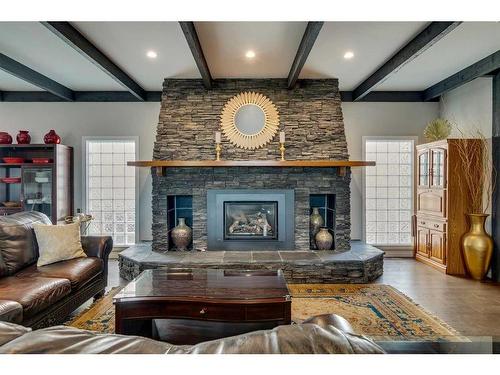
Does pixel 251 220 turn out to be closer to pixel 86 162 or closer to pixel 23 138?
pixel 86 162

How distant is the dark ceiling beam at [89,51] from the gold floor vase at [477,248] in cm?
Result: 517

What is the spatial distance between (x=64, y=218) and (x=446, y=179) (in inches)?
236

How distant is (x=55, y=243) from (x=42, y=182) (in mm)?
2591

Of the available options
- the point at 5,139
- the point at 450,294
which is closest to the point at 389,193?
the point at 450,294

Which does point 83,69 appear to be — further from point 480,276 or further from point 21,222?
point 480,276

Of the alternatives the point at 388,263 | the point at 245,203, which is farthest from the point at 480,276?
the point at 245,203

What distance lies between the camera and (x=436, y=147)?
494 cm

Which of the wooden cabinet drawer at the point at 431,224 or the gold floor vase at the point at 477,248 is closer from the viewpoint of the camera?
the gold floor vase at the point at 477,248

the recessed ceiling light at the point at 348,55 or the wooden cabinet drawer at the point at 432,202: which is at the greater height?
the recessed ceiling light at the point at 348,55

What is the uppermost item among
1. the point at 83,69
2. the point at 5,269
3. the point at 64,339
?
the point at 83,69

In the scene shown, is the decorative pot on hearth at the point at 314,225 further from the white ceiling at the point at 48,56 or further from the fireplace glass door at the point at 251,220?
the white ceiling at the point at 48,56

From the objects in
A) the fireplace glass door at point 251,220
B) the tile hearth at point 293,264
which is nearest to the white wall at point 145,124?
the tile hearth at point 293,264

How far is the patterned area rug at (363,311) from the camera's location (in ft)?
9.36

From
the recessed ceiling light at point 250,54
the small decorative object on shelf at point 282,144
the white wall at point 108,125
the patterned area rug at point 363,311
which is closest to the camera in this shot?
the patterned area rug at point 363,311
